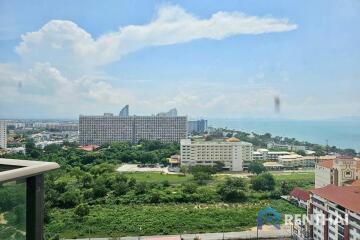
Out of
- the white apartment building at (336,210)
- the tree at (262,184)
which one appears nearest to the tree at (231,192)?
the tree at (262,184)

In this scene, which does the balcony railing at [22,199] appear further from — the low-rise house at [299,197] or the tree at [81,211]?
the low-rise house at [299,197]

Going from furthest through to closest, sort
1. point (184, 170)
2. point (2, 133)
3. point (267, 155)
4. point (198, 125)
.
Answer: point (198, 125) → point (2, 133) → point (267, 155) → point (184, 170)

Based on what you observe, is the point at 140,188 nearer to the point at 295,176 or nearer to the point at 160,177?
the point at 160,177

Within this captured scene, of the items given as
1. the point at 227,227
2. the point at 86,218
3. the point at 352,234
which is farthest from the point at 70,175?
the point at 352,234

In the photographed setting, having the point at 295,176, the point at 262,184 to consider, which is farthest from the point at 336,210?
the point at 295,176

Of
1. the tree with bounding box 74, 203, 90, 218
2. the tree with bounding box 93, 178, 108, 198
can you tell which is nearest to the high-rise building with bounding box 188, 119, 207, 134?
the tree with bounding box 93, 178, 108, 198

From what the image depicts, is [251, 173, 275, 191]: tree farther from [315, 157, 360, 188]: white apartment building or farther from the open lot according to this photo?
the open lot
